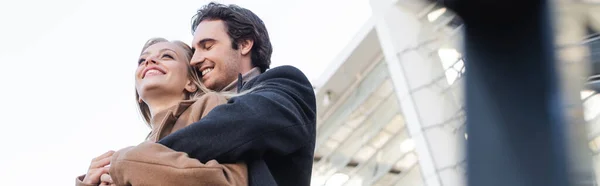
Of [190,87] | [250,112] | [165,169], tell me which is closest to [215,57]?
[190,87]

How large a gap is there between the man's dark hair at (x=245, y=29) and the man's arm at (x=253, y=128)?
599 millimetres

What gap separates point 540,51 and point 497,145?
10cm

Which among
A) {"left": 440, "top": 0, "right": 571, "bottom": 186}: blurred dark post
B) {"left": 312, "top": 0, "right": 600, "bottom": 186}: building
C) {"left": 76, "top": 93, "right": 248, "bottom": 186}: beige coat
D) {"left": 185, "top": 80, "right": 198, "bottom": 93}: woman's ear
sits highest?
{"left": 440, "top": 0, "right": 571, "bottom": 186}: blurred dark post

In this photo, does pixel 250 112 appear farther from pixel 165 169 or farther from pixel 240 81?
pixel 240 81

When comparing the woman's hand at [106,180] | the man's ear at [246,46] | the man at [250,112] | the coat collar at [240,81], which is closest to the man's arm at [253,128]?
the man at [250,112]

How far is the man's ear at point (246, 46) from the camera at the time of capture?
3883mm

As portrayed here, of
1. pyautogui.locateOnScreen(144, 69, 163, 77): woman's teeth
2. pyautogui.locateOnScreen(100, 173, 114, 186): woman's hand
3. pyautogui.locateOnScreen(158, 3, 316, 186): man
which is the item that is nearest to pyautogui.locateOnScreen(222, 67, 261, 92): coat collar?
pyautogui.locateOnScreen(158, 3, 316, 186): man

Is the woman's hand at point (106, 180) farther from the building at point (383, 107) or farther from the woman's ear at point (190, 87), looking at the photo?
the building at point (383, 107)

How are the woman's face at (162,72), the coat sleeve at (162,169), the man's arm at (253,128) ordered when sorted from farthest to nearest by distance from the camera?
the woman's face at (162,72)
the man's arm at (253,128)
the coat sleeve at (162,169)

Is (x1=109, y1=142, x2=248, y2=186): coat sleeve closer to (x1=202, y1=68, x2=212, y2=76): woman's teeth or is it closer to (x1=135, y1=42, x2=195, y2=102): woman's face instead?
(x1=135, y1=42, x2=195, y2=102): woman's face

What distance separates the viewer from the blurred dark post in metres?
0.87

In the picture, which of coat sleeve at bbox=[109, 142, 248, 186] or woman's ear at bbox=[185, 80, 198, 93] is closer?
coat sleeve at bbox=[109, 142, 248, 186]

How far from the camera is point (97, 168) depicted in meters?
3.05

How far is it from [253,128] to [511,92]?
82.0 inches
